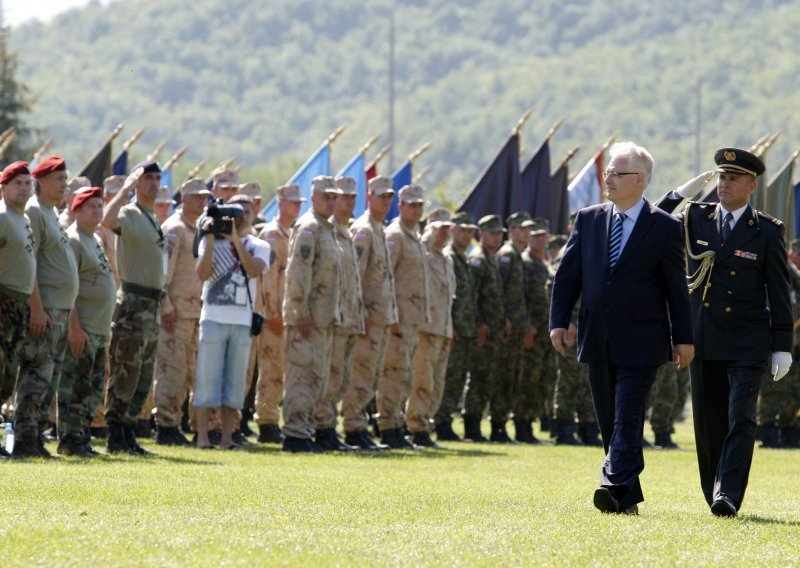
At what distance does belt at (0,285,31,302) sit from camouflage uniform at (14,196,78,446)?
0.84 ft

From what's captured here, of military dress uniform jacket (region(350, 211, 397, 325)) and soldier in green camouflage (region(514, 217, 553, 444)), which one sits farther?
soldier in green camouflage (region(514, 217, 553, 444))

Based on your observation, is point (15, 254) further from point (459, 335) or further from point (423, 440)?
point (459, 335)

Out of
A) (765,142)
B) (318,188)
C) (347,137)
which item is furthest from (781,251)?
(347,137)

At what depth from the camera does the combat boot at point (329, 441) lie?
14312mm

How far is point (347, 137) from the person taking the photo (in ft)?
615

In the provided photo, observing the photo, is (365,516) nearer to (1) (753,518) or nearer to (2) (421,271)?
(1) (753,518)

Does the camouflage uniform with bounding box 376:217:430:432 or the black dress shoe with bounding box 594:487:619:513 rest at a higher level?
the camouflage uniform with bounding box 376:217:430:432

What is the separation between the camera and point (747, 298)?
916 cm

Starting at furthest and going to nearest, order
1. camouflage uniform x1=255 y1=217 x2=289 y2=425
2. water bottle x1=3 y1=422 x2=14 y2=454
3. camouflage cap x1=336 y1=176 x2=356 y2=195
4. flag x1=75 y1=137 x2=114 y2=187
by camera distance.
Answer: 1. flag x1=75 y1=137 x2=114 y2=187
2. camouflage uniform x1=255 y1=217 x2=289 y2=425
3. camouflage cap x1=336 y1=176 x2=356 y2=195
4. water bottle x1=3 y1=422 x2=14 y2=454

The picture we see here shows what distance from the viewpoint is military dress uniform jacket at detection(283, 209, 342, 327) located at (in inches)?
545

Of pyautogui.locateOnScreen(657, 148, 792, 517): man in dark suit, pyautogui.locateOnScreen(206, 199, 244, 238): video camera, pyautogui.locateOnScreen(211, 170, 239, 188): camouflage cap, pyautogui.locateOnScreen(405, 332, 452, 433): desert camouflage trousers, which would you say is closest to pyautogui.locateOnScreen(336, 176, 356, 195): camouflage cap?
pyautogui.locateOnScreen(206, 199, 244, 238): video camera

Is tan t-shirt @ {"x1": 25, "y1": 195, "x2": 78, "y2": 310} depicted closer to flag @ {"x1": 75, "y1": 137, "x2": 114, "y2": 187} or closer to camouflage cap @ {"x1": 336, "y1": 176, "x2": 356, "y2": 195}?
camouflage cap @ {"x1": 336, "y1": 176, "x2": 356, "y2": 195}

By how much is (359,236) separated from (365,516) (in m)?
7.16

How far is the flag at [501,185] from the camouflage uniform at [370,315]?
656 centimetres
